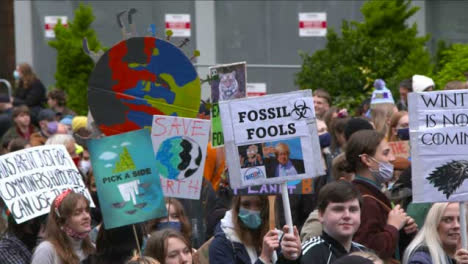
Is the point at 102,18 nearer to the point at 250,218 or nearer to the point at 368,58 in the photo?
the point at 368,58

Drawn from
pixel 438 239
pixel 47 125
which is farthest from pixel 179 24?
pixel 438 239

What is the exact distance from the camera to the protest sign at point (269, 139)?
7348 millimetres

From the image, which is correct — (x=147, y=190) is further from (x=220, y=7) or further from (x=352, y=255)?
(x=220, y=7)

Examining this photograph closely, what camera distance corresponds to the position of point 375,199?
317 inches

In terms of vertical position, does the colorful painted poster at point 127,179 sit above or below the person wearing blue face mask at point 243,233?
above

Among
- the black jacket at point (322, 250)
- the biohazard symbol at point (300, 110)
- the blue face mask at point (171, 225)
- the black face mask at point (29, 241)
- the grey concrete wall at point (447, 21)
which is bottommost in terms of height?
the black face mask at point (29, 241)

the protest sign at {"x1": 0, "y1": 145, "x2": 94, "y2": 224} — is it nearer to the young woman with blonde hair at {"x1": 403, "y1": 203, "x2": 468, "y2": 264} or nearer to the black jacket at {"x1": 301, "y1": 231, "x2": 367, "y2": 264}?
the black jacket at {"x1": 301, "y1": 231, "x2": 367, "y2": 264}

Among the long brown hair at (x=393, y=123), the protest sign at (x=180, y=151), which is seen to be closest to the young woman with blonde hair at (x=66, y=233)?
the protest sign at (x=180, y=151)

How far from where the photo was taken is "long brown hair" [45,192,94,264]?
7.84 metres

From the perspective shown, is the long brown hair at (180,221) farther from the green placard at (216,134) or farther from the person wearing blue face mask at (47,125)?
the person wearing blue face mask at (47,125)

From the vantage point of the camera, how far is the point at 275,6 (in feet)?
80.0

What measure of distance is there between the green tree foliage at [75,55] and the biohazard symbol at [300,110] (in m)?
14.8

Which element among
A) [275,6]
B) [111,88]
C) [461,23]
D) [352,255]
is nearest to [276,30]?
[275,6]

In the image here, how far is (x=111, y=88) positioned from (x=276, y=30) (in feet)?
48.5
